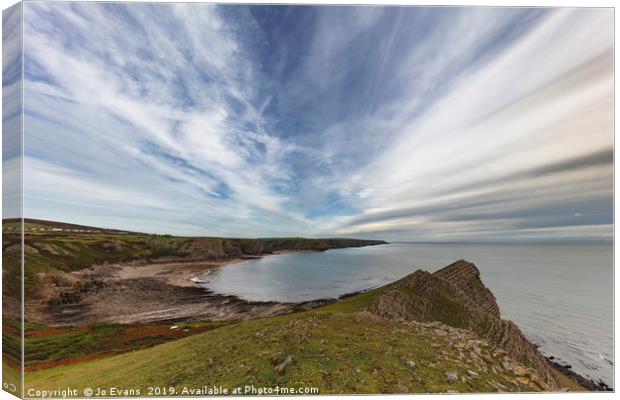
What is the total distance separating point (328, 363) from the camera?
18.5 ft

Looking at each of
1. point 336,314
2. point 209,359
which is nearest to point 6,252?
point 209,359

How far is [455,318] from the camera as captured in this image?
8484 mm

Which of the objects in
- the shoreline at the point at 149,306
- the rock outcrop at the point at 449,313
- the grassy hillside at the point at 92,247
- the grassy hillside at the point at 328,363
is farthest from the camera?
the shoreline at the point at 149,306

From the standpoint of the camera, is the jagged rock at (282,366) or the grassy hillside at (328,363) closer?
the grassy hillside at (328,363)

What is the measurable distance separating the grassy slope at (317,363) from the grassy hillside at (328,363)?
0.08ft

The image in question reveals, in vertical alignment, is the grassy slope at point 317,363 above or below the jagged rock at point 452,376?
above

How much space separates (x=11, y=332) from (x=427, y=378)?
1255 cm

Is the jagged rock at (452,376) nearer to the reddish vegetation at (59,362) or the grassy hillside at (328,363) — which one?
the grassy hillside at (328,363)

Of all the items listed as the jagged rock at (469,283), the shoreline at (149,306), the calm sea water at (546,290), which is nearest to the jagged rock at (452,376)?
the jagged rock at (469,283)

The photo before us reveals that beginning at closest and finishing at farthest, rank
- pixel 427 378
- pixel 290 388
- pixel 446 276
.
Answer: pixel 427 378 < pixel 290 388 < pixel 446 276

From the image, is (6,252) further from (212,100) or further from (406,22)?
(406,22)

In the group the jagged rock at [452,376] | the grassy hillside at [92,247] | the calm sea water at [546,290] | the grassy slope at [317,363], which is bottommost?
the calm sea water at [546,290]

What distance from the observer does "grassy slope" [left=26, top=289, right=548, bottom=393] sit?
211 inches

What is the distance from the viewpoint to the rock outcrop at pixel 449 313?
307 inches
